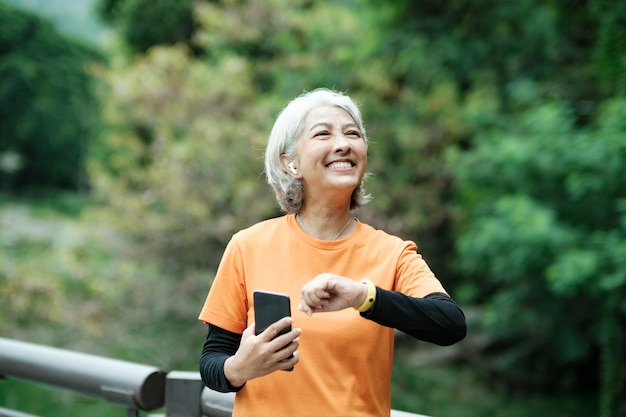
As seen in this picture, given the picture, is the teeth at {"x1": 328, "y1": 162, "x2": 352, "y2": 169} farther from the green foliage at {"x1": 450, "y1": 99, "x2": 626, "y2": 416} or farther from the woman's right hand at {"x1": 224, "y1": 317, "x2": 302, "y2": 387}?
the green foliage at {"x1": 450, "y1": 99, "x2": 626, "y2": 416}

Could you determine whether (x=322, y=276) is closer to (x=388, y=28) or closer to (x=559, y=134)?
(x=559, y=134)

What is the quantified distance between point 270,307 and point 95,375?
4.02 ft

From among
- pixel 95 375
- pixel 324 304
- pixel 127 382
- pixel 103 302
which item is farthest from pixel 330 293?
pixel 103 302

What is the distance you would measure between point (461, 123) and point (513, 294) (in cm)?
235

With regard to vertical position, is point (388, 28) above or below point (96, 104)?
below

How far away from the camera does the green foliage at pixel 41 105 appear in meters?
11.4

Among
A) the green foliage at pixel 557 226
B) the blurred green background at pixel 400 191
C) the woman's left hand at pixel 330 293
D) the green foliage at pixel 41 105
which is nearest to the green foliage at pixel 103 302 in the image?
the blurred green background at pixel 400 191

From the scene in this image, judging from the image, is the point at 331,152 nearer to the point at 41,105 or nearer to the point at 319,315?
the point at 319,315

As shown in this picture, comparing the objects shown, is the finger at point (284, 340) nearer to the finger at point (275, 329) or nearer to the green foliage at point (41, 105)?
the finger at point (275, 329)

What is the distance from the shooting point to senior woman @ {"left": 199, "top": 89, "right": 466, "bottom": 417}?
1403 mm

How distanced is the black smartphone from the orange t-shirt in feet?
0.38

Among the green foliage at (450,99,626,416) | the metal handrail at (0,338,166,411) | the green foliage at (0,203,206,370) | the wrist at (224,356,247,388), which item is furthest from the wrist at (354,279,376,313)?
the green foliage at (0,203,206,370)

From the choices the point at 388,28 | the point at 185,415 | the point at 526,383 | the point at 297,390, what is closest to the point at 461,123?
the point at 388,28

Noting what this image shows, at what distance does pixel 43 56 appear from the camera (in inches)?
497
